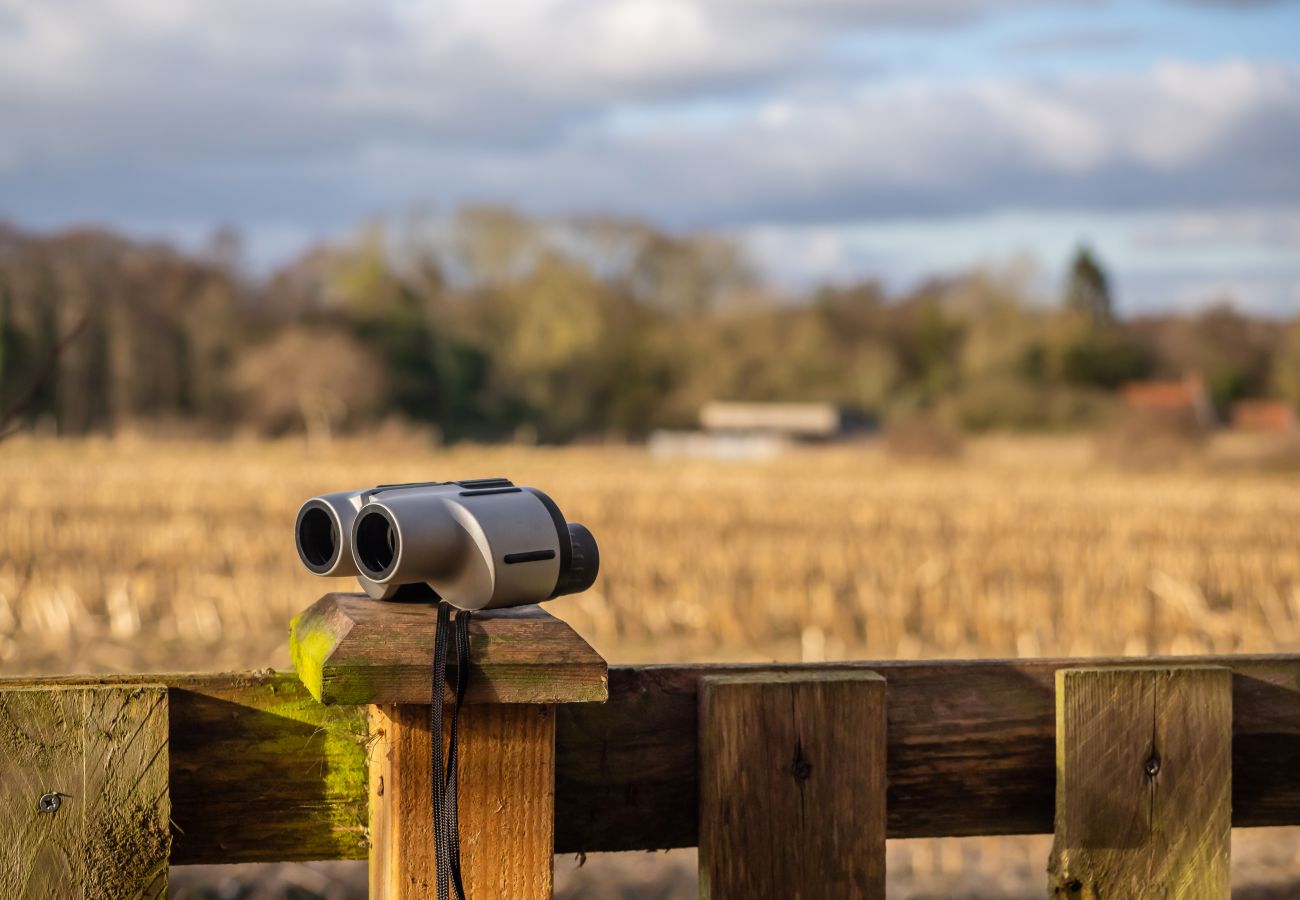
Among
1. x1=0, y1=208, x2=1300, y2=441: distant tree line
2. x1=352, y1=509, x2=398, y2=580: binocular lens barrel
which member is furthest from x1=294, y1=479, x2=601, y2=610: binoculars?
x1=0, y1=208, x2=1300, y2=441: distant tree line

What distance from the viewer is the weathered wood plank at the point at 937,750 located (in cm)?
164

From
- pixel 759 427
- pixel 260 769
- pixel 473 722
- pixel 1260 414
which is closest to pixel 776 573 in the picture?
pixel 260 769

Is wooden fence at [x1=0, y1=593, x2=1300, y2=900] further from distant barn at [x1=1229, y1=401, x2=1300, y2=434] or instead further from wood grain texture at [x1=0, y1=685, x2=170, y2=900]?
distant barn at [x1=1229, y1=401, x2=1300, y2=434]

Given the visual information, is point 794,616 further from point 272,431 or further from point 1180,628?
point 272,431

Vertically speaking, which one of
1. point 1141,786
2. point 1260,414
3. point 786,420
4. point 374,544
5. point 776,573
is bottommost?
point 786,420

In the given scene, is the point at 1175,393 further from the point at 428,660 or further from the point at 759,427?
the point at 428,660

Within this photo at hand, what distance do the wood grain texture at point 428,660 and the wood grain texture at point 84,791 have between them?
0.20m

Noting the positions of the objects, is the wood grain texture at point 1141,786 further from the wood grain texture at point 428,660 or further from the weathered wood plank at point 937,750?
the wood grain texture at point 428,660

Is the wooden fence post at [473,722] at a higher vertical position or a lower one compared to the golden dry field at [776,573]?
higher

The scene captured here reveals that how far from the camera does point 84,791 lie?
1463 millimetres

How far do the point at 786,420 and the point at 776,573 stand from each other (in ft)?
154

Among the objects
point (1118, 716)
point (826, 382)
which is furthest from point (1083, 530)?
point (826, 382)

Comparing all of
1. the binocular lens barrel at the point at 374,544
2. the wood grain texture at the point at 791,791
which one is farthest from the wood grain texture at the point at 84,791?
the wood grain texture at the point at 791,791

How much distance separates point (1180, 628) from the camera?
10.7 m
